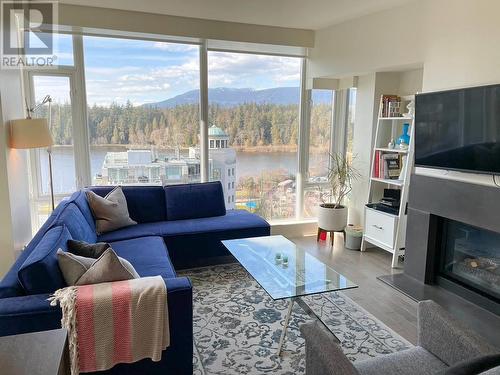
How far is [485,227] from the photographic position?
2.81 m

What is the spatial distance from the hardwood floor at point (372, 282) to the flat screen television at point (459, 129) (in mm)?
1217

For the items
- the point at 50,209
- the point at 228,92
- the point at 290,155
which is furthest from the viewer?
the point at 290,155

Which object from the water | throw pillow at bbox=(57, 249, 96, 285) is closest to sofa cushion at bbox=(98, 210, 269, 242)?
the water

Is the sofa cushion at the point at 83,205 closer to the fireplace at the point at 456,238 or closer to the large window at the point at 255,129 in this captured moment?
the large window at the point at 255,129

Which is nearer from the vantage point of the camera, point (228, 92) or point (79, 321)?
point (79, 321)

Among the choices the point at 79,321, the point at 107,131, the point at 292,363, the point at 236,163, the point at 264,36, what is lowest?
the point at 292,363

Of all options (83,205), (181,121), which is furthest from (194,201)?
(83,205)

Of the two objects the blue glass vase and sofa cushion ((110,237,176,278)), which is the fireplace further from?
sofa cushion ((110,237,176,278))

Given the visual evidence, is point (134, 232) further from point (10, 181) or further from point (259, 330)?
point (259, 330)

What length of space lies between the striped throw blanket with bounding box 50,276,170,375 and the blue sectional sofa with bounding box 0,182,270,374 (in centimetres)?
8

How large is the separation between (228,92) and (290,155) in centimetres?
123

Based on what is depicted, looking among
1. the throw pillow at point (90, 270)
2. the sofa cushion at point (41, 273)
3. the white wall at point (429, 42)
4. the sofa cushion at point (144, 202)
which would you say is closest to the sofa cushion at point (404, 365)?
the throw pillow at point (90, 270)

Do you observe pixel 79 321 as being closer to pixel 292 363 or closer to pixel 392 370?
pixel 292 363

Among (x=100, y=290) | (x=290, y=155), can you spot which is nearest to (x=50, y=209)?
(x=100, y=290)
